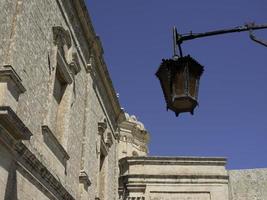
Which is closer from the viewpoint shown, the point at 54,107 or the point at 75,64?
the point at 54,107

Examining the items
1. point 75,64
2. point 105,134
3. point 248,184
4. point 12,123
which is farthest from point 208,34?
point 248,184

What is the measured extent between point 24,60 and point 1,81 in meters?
1.27

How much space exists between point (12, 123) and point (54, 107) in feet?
11.2

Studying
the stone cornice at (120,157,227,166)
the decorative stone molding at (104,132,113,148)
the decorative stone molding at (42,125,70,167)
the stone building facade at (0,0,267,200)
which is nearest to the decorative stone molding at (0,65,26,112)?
the stone building facade at (0,0,267,200)

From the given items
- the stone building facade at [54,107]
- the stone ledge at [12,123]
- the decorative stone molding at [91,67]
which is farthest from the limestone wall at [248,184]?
the stone ledge at [12,123]

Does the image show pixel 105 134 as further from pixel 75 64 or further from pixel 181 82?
pixel 181 82

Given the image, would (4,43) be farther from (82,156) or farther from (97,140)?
(97,140)

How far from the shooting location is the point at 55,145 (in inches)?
359

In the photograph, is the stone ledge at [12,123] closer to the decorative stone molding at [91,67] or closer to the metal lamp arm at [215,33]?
the metal lamp arm at [215,33]

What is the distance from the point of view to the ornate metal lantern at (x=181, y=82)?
14.0 feet

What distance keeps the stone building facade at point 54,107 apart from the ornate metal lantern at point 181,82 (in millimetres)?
2548

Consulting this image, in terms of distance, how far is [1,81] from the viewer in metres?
6.42

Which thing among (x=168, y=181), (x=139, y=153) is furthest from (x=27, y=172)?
(x=139, y=153)

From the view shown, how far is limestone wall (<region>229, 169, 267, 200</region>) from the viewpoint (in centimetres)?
2214
